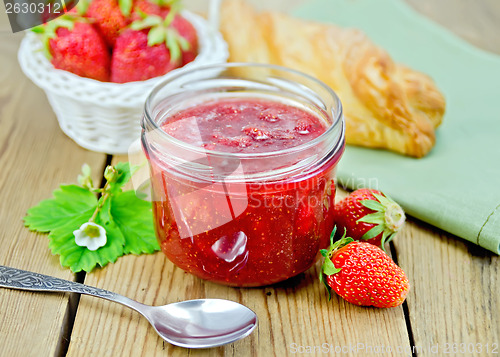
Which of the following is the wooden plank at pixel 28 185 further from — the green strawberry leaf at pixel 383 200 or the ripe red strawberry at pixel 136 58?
the green strawberry leaf at pixel 383 200

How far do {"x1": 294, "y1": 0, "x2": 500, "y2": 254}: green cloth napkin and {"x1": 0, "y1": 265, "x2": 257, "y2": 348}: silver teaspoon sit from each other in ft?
2.22

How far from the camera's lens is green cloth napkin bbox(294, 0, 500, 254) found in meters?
1.71

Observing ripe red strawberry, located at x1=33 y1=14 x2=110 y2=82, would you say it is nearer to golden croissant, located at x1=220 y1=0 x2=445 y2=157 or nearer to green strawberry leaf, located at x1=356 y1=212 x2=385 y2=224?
golden croissant, located at x1=220 y1=0 x2=445 y2=157

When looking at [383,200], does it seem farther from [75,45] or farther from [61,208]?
[75,45]

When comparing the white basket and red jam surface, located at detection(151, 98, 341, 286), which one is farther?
the white basket

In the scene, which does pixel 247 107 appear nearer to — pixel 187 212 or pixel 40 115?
pixel 187 212

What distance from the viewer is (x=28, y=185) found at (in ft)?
6.08

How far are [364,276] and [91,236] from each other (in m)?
0.72

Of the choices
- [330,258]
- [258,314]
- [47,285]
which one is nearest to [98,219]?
[47,285]

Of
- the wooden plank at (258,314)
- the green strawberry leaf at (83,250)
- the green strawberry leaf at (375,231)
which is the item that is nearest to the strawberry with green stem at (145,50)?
the green strawberry leaf at (83,250)

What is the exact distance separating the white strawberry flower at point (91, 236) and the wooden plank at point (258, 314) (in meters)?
0.07

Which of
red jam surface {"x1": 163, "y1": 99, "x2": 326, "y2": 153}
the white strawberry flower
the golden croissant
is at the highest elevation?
red jam surface {"x1": 163, "y1": 99, "x2": 326, "y2": 153}

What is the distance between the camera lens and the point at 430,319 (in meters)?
1.42

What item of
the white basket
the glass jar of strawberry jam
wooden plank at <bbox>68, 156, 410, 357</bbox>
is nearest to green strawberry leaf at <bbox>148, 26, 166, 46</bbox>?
the white basket
